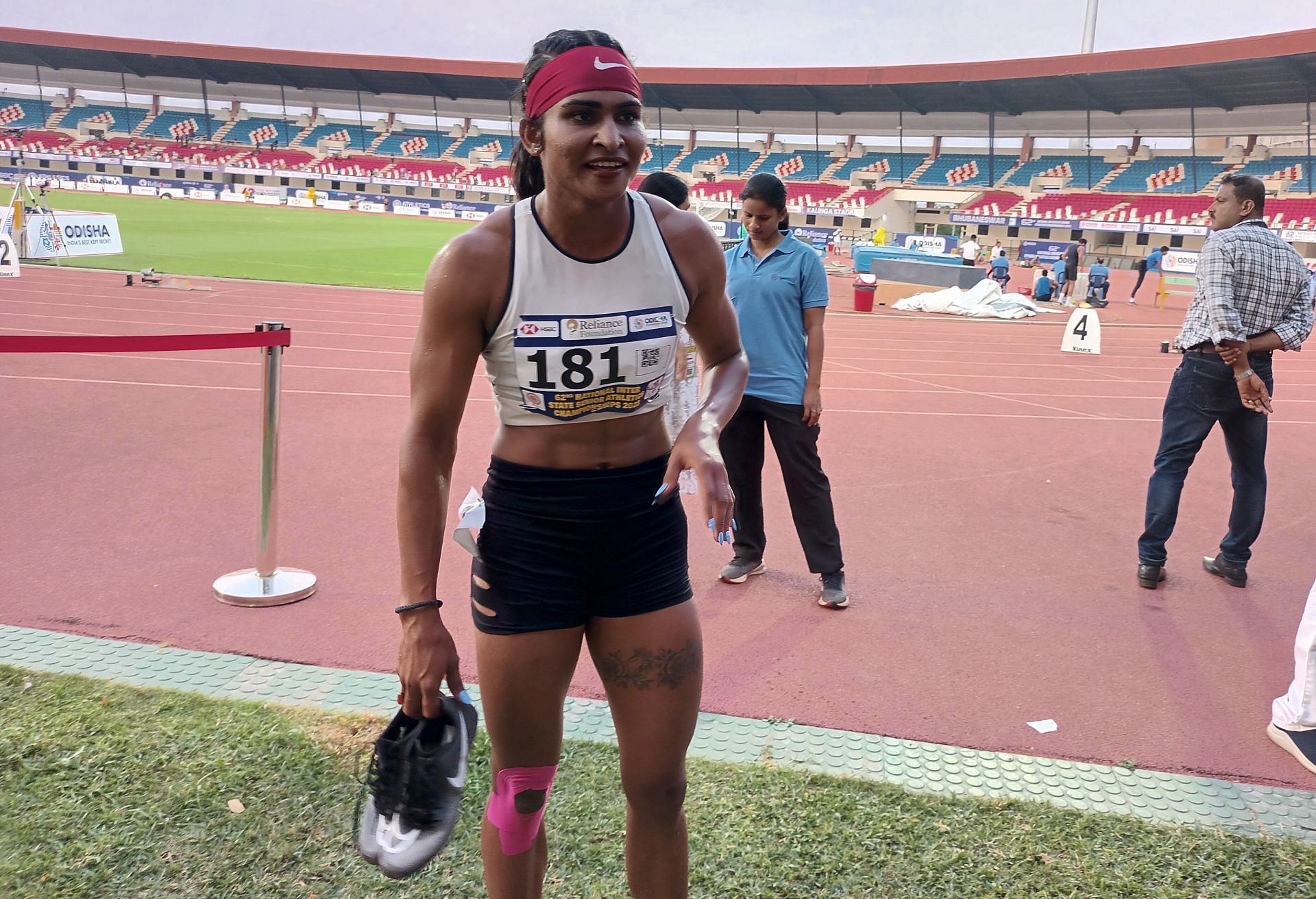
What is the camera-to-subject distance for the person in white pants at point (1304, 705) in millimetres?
3473

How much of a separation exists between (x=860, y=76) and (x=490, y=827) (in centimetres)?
5694

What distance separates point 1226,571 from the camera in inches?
216

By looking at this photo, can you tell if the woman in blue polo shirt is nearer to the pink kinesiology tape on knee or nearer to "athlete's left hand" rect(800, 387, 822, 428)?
"athlete's left hand" rect(800, 387, 822, 428)

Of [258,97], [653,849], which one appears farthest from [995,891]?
[258,97]

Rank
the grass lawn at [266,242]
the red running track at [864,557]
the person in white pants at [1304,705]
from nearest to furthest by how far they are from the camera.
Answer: the person in white pants at [1304,705] → the red running track at [864,557] → the grass lawn at [266,242]

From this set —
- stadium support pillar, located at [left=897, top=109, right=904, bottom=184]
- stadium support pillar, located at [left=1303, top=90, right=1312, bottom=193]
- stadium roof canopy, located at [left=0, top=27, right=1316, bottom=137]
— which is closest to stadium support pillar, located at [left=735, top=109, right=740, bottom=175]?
stadium roof canopy, located at [left=0, top=27, right=1316, bottom=137]

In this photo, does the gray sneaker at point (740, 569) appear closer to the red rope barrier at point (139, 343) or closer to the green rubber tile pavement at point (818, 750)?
the green rubber tile pavement at point (818, 750)

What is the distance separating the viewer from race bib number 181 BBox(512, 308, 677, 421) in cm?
198

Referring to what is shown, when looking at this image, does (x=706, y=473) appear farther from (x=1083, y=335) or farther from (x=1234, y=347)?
(x=1083, y=335)

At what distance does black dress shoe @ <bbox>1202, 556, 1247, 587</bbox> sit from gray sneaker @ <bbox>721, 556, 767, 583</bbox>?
2635mm

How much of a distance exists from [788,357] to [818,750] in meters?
2.15

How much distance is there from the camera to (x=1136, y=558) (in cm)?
584

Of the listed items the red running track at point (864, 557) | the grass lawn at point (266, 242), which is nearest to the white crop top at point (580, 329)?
the red running track at point (864, 557)

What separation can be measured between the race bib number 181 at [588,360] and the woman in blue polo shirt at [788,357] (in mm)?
2869
